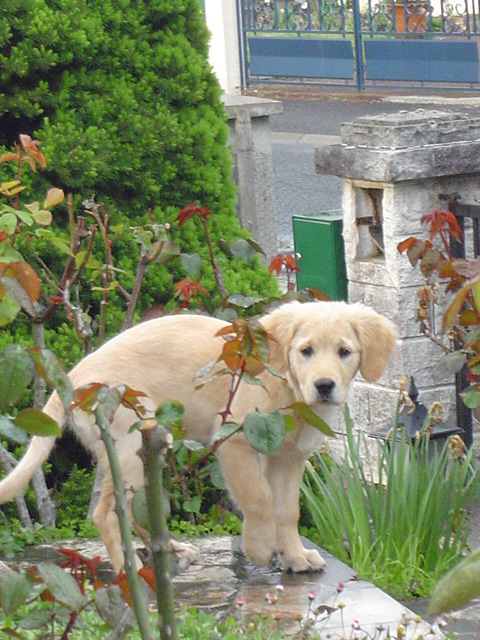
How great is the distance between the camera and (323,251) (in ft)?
19.4

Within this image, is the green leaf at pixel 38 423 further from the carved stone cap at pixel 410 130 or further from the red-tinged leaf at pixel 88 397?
the carved stone cap at pixel 410 130

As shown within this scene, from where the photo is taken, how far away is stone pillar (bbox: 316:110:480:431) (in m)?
5.18

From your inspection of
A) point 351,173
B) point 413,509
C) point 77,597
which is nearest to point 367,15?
→ point 351,173

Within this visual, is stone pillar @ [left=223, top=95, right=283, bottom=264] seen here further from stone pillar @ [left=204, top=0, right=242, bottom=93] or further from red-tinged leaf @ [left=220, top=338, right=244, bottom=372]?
stone pillar @ [left=204, top=0, right=242, bottom=93]

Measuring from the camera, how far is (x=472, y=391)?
3.59 meters

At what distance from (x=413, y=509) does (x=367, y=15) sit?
17131 mm

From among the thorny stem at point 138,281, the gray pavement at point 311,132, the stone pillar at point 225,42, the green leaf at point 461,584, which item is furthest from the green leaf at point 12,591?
the stone pillar at point 225,42

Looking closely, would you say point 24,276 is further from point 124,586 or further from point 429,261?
point 429,261

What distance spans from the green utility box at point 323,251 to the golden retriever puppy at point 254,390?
2.17 metres

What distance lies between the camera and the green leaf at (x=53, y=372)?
1.75m

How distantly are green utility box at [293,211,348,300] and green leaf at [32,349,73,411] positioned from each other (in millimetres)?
4089

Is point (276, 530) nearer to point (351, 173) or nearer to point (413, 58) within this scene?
point (351, 173)

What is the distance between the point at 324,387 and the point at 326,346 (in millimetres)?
152

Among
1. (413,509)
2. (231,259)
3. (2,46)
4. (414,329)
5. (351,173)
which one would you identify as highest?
(2,46)
